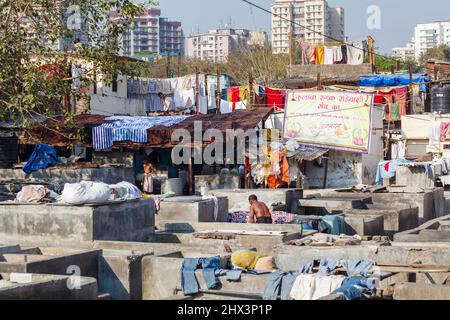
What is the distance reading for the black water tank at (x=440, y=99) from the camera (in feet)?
108

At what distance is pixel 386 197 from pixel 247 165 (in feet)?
19.1

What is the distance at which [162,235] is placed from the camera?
48.7 feet

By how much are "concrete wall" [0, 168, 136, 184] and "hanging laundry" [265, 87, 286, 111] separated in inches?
501

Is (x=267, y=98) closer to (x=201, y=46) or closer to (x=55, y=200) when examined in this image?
(x=55, y=200)

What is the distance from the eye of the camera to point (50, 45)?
19.5m

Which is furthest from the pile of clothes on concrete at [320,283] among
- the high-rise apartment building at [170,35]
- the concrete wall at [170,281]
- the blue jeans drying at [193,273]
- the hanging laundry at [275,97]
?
the high-rise apartment building at [170,35]

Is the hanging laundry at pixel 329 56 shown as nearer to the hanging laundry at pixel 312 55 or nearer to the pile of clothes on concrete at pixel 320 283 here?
the hanging laundry at pixel 312 55

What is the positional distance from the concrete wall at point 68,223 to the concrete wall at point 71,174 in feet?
25.8

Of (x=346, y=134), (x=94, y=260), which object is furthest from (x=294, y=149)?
(x=94, y=260)

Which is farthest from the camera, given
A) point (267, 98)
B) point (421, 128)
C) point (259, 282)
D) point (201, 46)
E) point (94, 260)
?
point (201, 46)

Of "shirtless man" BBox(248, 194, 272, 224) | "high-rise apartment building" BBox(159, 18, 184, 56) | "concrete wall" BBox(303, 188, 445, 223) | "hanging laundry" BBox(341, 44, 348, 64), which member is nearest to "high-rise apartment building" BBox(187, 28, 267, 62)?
"high-rise apartment building" BBox(159, 18, 184, 56)

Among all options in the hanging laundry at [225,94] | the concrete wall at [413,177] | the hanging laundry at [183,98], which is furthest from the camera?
the hanging laundry at [225,94]
